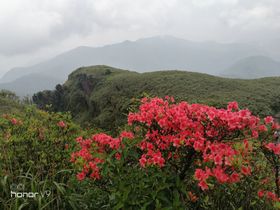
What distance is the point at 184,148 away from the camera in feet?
12.6

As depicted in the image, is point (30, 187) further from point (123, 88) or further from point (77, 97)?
point (77, 97)

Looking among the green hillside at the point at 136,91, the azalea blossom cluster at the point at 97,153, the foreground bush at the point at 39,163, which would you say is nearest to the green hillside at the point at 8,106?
the green hillside at the point at 136,91

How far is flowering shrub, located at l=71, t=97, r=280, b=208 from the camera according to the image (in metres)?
3.60

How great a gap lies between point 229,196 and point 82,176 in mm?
1898

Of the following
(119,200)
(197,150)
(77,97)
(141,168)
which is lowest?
(77,97)

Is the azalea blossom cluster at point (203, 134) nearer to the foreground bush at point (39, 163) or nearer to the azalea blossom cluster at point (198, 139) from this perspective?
the azalea blossom cluster at point (198, 139)

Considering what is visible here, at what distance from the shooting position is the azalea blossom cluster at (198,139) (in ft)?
11.7

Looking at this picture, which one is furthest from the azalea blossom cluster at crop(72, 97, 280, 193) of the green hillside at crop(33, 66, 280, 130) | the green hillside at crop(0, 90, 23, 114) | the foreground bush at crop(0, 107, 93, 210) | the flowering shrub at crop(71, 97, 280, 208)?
the green hillside at crop(33, 66, 280, 130)

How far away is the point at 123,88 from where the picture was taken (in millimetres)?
43531

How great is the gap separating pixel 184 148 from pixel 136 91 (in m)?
37.8

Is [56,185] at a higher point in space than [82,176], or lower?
lower

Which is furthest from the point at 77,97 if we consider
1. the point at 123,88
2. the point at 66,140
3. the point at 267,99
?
the point at 66,140

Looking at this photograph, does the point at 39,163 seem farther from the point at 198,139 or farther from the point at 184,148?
the point at 198,139
